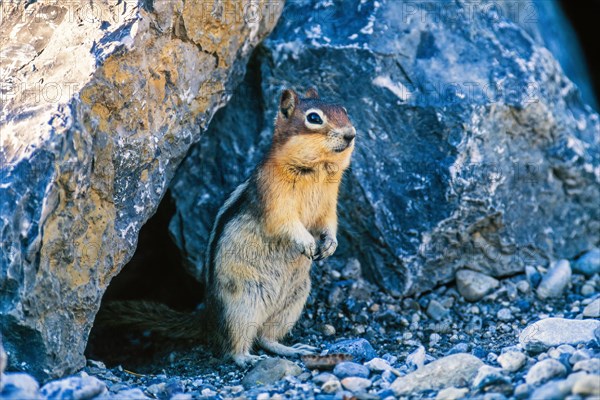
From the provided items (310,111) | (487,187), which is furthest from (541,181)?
(310,111)

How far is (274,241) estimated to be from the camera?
5.98m

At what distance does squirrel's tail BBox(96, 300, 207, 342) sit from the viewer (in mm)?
6273

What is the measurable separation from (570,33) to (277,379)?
623cm

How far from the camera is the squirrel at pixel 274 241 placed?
5.65 metres

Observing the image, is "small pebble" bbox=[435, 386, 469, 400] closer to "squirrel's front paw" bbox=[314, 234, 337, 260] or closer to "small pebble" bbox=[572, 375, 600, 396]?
"small pebble" bbox=[572, 375, 600, 396]

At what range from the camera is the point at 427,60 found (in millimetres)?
6676

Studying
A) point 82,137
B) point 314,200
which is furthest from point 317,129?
point 82,137

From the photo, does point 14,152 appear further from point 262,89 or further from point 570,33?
point 570,33

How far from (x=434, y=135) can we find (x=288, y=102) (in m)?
1.43

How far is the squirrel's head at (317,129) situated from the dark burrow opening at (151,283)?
199 cm

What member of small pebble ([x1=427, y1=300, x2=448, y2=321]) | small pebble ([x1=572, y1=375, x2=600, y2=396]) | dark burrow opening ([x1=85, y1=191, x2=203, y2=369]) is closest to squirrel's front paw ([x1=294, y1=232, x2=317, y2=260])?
small pebble ([x1=427, y1=300, x2=448, y2=321])

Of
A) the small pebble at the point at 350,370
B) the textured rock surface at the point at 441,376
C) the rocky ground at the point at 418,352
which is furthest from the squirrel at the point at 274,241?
the textured rock surface at the point at 441,376

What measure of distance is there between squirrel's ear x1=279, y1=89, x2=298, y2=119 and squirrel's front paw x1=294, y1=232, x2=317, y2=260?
901mm

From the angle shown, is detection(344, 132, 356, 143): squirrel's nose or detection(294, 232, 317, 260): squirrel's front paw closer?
detection(344, 132, 356, 143): squirrel's nose
